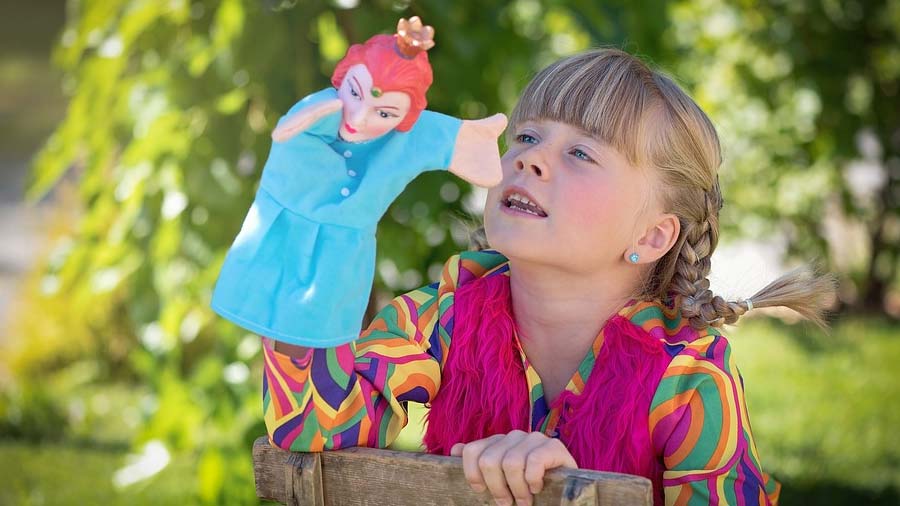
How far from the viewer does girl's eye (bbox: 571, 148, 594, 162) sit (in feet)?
5.28

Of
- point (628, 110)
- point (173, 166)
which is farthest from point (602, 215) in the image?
point (173, 166)

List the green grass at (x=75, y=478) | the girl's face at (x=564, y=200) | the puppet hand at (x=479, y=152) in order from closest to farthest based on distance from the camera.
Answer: the puppet hand at (x=479, y=152) → the girl's face at (x=564, y=200) → the green grass at (x=75, y=478)

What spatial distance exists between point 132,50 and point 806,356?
365 centimetres

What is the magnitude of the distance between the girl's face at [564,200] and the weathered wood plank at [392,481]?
37cm

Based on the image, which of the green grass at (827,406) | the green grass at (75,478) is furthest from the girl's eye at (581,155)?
the green grass at (75,478)

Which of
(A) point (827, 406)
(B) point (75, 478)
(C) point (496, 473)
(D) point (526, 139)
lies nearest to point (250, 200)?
(D) point (526, 139)

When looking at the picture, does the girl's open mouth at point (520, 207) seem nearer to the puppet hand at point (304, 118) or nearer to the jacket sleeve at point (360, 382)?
the jacket sleeve at point (360, 382)

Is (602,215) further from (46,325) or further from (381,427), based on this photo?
(46,325)

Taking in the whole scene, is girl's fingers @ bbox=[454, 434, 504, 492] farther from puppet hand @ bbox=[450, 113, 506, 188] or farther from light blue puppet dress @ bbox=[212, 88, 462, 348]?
puppet hand @ bbox=[450, 113, 506, 188]

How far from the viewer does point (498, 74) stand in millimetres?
2861

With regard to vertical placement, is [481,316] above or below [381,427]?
above

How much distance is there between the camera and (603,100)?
1.63 meters

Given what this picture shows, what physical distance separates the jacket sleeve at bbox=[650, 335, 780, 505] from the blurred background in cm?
27

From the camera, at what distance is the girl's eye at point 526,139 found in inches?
65.1
